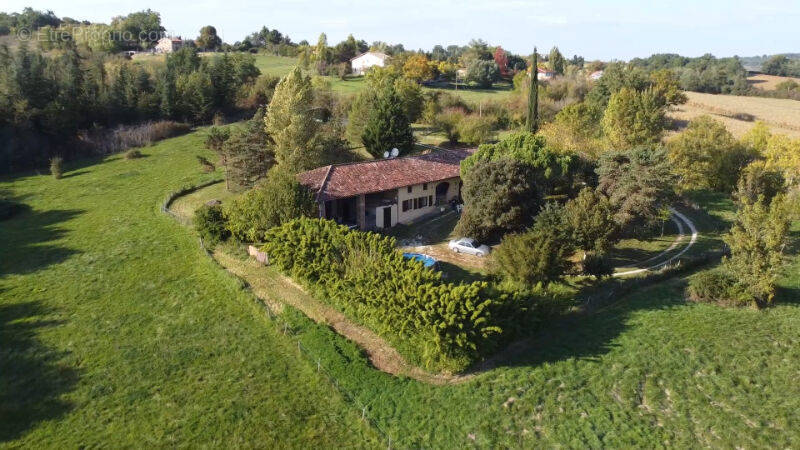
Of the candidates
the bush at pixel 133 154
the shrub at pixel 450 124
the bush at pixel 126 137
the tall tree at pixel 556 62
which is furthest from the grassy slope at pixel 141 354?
the tall tree at pixel 556 62

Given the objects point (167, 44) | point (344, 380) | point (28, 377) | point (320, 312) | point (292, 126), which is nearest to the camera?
point (344, 380)

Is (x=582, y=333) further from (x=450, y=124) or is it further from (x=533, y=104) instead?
(x=450, y=124)

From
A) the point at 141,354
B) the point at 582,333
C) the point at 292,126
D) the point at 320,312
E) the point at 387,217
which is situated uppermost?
the point at 292,126

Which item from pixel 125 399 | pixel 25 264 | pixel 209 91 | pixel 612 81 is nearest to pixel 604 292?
pixel 125 399

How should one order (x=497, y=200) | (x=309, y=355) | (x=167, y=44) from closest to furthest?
(x=309, y=355)
(x=497, y=200)
(x=167, y=44)

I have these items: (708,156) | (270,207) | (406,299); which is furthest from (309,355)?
(708,156)

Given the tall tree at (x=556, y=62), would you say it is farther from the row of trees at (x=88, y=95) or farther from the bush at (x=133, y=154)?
the bush at (x=133, y=154)

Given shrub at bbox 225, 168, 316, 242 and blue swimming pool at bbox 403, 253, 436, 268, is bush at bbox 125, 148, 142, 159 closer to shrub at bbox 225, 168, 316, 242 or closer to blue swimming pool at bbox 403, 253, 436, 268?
shrub at bbox 225, 168, 316, 242
